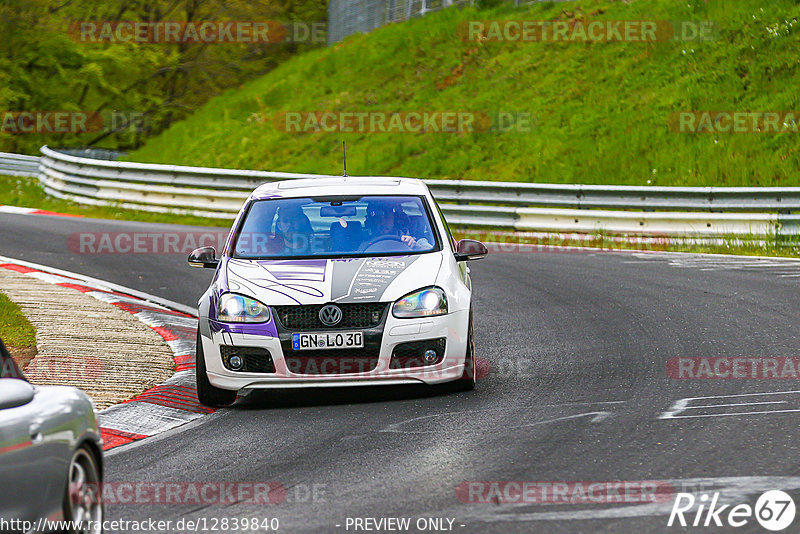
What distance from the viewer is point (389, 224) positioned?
30.0 feet

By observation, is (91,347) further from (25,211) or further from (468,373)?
(25,211)

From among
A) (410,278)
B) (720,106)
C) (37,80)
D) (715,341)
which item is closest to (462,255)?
(410,278)

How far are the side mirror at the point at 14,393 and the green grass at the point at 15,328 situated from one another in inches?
237

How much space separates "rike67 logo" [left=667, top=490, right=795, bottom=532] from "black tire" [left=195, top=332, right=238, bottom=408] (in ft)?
12.5

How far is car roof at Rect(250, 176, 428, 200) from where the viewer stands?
945 cm

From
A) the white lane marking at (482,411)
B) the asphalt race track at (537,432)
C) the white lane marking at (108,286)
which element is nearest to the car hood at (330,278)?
the asphalt race track at (537,432)

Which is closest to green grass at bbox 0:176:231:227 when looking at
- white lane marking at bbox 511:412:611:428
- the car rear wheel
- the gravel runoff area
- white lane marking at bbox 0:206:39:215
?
white lane marking at bbox 0:206:39:215

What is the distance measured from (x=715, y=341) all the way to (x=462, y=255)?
2592 millimetres

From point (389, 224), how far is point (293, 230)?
2.51ft

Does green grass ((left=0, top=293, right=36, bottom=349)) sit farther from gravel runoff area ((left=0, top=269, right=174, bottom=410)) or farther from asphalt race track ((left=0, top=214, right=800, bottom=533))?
asphalt race track ((left=0, top=214, right=800, bottom=533))

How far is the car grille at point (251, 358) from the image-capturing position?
8021mm

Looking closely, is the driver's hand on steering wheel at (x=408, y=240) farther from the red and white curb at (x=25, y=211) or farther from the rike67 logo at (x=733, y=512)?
the red and white curb at (x=25, y=211)

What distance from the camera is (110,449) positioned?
7.05 m

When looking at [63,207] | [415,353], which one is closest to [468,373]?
[415,353]
